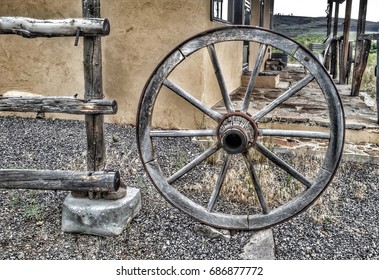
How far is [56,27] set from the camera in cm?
290

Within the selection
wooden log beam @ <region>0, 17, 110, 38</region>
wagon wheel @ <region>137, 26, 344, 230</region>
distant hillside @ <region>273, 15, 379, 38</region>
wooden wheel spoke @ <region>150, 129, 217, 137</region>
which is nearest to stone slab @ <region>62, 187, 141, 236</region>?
wagon wheel @ <region>137, 26, 344, 230</region>

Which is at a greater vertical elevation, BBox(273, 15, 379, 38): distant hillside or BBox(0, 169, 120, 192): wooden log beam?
BBox(273, 15, 379, 38): distant hillside

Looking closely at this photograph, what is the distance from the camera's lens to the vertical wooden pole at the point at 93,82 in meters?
2.94

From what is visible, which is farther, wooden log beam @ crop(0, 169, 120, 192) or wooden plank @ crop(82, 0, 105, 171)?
wooden log beam @ crop(0, 169, 120, 192)

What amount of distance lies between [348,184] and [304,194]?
1.65 m

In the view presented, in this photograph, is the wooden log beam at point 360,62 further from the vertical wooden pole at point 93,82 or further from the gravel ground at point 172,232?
the vertical wooden pole at point 93,82

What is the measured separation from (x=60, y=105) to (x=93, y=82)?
0.30m

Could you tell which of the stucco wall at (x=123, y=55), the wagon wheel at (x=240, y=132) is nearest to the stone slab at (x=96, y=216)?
the wagon wheel at (x=240, y=132)

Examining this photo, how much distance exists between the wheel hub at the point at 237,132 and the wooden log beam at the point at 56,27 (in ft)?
3.47

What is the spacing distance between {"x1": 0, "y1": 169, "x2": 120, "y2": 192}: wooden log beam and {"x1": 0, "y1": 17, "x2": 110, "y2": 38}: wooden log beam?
3.27ft

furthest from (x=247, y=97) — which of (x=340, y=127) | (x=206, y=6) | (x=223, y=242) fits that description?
(x=206, y=6)

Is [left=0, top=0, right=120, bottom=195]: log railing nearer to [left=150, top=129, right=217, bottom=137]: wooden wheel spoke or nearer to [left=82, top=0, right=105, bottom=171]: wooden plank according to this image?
[left=82, top=0, right=105, bottom=171]: wooden plank

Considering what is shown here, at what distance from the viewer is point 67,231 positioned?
3137mm

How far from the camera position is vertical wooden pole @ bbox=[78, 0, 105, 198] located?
2941 millimetres
